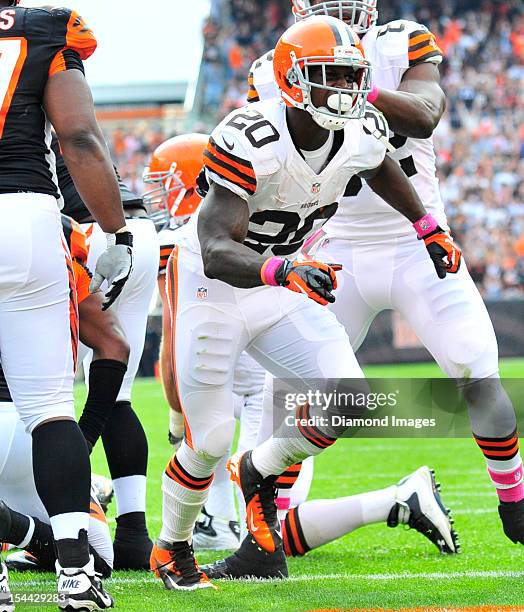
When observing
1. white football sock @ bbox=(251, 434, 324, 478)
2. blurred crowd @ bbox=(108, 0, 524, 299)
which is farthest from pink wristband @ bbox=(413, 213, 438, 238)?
blurred crowd @ bbox=(108, 0, 524, 299)

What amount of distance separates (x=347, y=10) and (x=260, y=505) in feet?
5.97

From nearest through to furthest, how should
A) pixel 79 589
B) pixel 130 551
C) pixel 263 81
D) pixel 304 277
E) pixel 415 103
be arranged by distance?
pixel 79 589 → pixel 304 277 → pixel 415 103 → pixel 130 551 → pixel 263 81

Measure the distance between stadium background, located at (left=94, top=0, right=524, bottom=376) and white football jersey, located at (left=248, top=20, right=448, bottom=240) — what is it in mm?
9195

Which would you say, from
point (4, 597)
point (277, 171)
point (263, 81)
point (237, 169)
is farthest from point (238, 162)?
point (4, 597)

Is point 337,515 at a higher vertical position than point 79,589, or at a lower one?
lower

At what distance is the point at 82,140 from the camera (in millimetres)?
3123

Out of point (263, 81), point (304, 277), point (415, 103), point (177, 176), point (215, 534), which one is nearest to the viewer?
point (304, 277)

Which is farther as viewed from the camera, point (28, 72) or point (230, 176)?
point (230, 176)

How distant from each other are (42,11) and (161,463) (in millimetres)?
4203

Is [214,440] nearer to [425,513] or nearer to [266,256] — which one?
[266,256]

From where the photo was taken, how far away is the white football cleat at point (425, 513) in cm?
421

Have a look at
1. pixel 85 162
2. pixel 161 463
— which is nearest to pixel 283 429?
pixel 85 162

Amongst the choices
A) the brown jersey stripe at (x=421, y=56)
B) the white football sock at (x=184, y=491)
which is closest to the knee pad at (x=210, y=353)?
the white football sock at (x=184, y=491)

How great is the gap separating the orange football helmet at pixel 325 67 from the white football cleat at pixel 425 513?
158 centimetres
